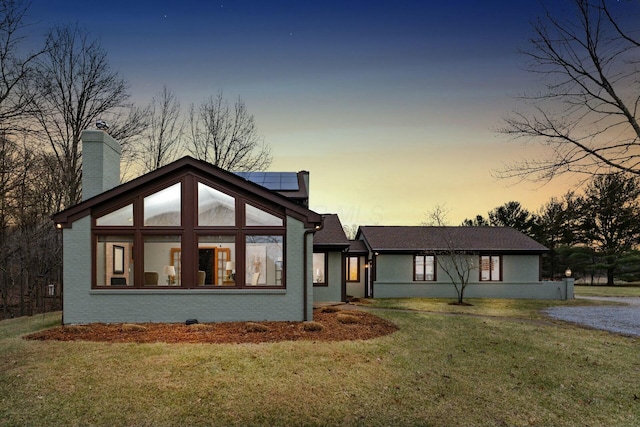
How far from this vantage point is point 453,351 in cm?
970

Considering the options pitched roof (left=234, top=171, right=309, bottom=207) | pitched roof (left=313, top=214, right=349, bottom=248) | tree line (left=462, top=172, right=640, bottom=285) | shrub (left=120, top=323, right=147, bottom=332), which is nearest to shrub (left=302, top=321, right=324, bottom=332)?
shrub (left=120, top=323, right=147, bottom=332)

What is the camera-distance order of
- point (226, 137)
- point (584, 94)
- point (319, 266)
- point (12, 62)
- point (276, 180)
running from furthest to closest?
point (226, 137), point (319, 266), point (276, 180), point (12, 62), point (584, 94)

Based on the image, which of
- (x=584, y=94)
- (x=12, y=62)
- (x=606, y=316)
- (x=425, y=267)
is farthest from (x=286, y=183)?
(x=606, y=316)

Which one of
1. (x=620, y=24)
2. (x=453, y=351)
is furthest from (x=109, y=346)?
(x=620, y=24)

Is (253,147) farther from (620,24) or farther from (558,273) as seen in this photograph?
(558,273)

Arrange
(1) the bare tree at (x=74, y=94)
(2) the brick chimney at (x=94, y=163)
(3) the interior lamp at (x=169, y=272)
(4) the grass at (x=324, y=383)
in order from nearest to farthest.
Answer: (4) the grass at (x=324, y=383), (3) the interior lamp at (x=169, y=272), (2) the brick chimney at (x=94, y=163), (1) the bare tree at (x=74, y=94)

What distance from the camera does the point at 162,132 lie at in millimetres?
28188

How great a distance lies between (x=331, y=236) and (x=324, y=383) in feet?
43.0

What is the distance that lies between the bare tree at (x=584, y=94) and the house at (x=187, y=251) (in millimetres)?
6327

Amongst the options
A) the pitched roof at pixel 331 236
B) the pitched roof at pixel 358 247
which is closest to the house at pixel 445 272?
the pitched roof at pixel 358 247

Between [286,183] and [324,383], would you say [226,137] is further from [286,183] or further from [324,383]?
[324,383]

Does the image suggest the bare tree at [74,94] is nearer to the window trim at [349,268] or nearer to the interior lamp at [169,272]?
the interior lamp at [169,272]

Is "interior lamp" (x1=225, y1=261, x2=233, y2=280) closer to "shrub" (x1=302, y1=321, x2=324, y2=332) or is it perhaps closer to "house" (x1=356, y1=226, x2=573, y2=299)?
"shrub" (x1=302, y1=321, x2=324, y2=332)

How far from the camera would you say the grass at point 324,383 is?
607 cm
